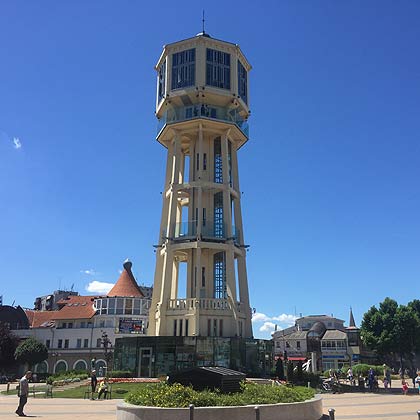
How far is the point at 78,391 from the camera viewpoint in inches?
1348

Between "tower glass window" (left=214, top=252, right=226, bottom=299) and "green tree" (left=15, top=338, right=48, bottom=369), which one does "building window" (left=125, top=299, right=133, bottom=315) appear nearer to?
"green tree" (left=15, top=338, right=48, bottom=369)

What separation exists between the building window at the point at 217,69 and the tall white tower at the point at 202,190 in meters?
0.11

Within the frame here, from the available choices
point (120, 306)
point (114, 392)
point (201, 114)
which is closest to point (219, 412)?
point (114, 392)

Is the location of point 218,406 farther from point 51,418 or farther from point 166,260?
point 166,260

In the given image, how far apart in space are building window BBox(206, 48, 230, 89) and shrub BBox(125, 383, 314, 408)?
Answer: 35046 mm

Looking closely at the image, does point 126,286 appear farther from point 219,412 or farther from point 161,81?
point 219,412

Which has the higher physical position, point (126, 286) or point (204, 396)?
point (126, 286)

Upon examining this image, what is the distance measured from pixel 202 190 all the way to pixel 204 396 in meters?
32.8

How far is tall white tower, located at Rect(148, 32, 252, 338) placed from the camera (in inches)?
1709

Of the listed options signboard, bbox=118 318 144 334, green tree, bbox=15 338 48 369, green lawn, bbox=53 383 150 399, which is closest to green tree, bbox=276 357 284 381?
green lawn, bbox=53 383 150 399

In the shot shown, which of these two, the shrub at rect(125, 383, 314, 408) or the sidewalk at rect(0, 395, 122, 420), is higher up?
the shrub at rect(125, 383, 314, 408)

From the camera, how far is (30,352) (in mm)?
62656

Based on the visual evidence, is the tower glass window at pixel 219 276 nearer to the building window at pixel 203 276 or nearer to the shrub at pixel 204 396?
the building window at pixel 203 276

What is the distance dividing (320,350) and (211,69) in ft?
Answer: 219
